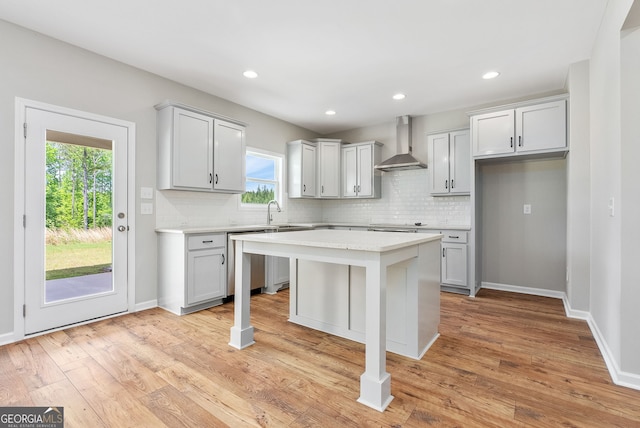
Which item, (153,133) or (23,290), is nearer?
(23,290)

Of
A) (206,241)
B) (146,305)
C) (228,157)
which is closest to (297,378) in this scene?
(206,241)

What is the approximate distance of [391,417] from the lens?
161 centimetres

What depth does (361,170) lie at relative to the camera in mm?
5340

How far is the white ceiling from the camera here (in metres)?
2.38

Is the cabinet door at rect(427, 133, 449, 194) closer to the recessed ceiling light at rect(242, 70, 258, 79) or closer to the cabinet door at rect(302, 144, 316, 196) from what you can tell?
the cabinet door at rect(302, 144, 316, 196)

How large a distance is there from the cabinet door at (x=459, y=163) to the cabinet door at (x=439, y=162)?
59mm

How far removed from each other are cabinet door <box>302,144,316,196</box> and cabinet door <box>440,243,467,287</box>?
239 cm

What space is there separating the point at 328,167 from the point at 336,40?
2.81 meters

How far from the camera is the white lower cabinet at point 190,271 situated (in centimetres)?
325

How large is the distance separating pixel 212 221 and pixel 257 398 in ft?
9.07

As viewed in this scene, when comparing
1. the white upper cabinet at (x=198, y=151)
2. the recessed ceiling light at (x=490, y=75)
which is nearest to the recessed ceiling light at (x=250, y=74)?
the white upper cabinet at (x=198, y=151)

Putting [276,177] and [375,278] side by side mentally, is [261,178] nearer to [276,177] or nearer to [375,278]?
[276,177]

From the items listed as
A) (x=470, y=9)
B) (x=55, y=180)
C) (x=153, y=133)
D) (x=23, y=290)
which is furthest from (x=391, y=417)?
(x=153, y=133)

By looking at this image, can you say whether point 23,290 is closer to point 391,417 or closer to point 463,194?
point 391,417
